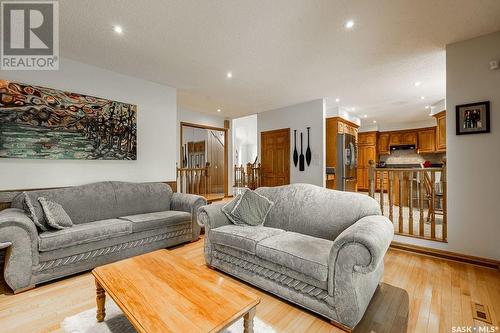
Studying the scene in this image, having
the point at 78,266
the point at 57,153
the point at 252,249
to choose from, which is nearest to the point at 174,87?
the point at 57,153

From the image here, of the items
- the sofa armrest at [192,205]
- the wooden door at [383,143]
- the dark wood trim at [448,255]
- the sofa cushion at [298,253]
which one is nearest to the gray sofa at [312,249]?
the sofa cushion at [298,253]

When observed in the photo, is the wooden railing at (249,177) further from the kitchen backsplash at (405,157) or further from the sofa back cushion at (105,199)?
the kitchen backsplash at (405,157)

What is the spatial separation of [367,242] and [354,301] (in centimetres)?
43

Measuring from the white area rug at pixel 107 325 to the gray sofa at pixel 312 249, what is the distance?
0.37m

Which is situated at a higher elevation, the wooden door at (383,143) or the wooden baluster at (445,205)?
the wooden door at (383,143)

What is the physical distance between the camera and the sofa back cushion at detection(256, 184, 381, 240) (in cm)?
215

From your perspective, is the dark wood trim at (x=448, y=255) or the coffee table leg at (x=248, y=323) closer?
the coffee table leg at (x=248, y=323)

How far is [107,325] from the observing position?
158 cm

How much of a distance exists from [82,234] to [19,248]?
18.3 inches

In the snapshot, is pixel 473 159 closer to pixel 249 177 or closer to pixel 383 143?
pixel 249 177

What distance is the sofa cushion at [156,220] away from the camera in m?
2.79

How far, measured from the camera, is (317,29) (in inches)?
95.6

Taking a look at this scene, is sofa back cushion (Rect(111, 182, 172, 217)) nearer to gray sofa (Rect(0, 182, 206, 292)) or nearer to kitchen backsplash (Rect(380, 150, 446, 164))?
gray sofa (Rect(0, 182, 206, 292))

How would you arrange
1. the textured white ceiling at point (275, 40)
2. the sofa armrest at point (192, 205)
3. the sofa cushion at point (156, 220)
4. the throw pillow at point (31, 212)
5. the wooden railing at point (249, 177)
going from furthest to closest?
1. the wooden railing at point (249, 177)
2. the sofa armrest at point (192, 205)
3. the sofa cushion at point (156, 220)
4. the throw pillow at point (31, 212)
5. the textured white ceiling at point (275, 40)
